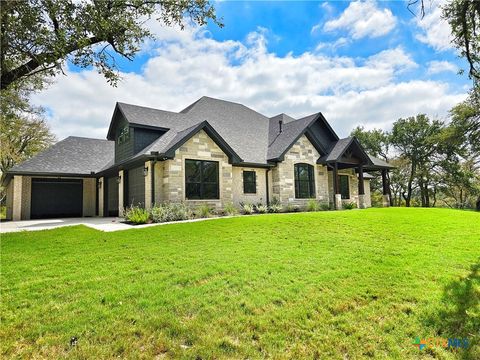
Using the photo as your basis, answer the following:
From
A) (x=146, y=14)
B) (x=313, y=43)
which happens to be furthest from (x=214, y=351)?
(x=313, y=43)

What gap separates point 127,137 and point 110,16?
38.8ft

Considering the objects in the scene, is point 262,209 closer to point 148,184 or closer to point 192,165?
point 192,165

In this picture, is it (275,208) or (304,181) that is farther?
(304,181)

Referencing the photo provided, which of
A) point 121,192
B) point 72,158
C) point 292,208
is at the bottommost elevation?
point 292,208

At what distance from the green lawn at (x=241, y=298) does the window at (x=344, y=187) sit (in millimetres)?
14300

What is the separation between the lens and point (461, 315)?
396 centimetres

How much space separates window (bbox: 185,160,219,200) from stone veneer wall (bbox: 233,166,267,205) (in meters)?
1.68

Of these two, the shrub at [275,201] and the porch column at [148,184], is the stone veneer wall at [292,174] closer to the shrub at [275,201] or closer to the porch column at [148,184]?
the shrub at [275,201]

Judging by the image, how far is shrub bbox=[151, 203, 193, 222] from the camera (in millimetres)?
12977

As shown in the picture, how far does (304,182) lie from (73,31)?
16.1m

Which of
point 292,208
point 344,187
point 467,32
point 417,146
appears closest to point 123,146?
point 292,208

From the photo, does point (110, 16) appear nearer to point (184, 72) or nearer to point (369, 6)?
point (184, 72)

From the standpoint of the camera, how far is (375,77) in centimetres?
1272

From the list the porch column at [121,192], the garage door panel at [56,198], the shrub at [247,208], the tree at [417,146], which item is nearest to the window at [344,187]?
the shrub at [247,208]
